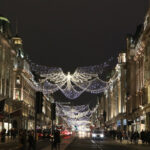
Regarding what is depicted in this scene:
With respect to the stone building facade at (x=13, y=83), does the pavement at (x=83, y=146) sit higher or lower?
lower

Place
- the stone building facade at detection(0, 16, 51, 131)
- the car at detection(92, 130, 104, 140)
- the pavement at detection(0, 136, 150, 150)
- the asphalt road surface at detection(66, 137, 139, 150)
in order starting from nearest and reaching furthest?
the pavement at detection(0, 136, 150, 150) → the asphalt road surface at detection(66, 137, 139, 150) → the car at detection(92, 130, 104, 140) → the stone building facade at detection(0, 16, 51, 131)

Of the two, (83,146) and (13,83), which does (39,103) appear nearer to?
(83,146)

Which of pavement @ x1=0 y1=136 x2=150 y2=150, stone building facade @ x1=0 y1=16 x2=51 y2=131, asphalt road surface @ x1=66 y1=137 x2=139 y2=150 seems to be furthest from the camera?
stone building facade @ x1=0 y1=16 x2=51 y2=131

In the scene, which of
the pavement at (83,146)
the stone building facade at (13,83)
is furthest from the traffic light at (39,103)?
the stone building facade at (13,83)

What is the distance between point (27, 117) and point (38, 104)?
9793 cm

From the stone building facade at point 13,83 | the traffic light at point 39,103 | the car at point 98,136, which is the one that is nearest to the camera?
the traffic light at point 39,103

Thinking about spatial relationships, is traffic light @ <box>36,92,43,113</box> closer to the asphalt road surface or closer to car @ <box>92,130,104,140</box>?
the asphalt road surface

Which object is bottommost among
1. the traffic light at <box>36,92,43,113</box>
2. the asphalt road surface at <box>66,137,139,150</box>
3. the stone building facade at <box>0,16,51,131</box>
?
the asphalt road surface at <box>66,137,139,150</box>

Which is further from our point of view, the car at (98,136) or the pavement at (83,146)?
the car at (98,136)

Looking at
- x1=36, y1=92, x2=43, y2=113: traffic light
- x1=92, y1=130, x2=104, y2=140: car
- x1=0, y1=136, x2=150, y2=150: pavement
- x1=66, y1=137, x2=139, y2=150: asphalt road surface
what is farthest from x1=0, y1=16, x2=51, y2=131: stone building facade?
x1=36, y1=92, x2=43, y2=113: traffic light

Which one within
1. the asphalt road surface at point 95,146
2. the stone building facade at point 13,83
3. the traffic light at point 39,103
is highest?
the stone building facade at point 13,83

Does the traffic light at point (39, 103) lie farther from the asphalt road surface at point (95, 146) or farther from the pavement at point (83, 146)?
the asphalt road surface at point (95, 146)

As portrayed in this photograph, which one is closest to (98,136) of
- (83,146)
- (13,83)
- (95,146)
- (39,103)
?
(95,146)

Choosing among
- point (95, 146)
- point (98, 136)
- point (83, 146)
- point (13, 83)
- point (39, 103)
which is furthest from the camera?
point (13, 83)
